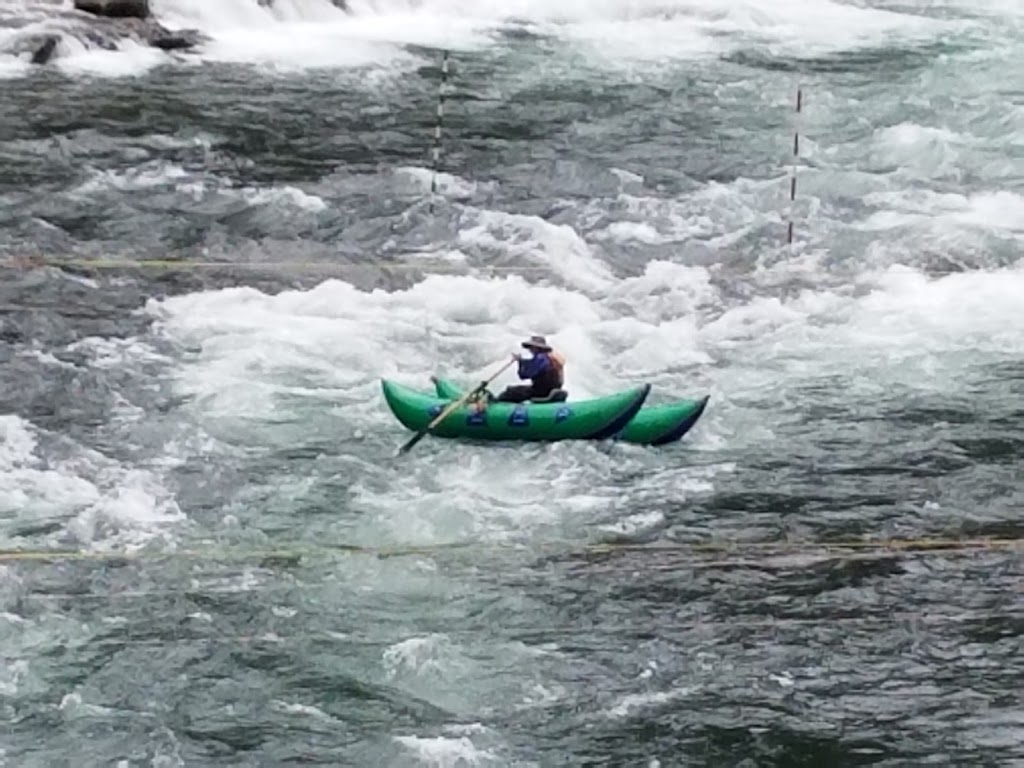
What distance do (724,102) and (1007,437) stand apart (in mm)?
8350

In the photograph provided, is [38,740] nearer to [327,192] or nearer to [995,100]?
[327,192]

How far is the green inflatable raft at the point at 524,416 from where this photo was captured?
1340 cm

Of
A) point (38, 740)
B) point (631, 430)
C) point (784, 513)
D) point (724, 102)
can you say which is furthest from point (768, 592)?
point (724, 102)

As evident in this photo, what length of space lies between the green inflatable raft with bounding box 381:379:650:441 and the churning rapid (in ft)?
0.59

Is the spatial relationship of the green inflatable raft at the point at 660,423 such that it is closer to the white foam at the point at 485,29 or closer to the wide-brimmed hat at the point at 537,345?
the wide-brimmed hat at the point at 537,345

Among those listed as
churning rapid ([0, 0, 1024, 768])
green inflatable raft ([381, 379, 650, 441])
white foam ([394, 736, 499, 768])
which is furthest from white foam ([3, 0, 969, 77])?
white foam ([394, 736, 499, 768])

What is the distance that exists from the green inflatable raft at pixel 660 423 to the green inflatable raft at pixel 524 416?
0.27 ft

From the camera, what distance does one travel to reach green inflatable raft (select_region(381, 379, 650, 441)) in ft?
44.0

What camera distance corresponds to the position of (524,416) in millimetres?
→ 13430

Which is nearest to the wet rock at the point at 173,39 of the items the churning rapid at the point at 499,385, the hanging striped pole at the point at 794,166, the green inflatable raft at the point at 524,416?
the churning rapid at the point at 499,385

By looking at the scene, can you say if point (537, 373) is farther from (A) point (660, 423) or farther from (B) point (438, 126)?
(B) point (438, 126)

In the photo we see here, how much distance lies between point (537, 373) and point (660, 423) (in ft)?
2.95

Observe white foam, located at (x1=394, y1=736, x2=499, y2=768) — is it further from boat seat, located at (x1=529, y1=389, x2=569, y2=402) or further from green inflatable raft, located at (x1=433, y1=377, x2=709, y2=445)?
boat seat, located at (x1=529, y1=389, x2=569, y2=402)

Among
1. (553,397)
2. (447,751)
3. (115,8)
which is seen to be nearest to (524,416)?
(553,397)
